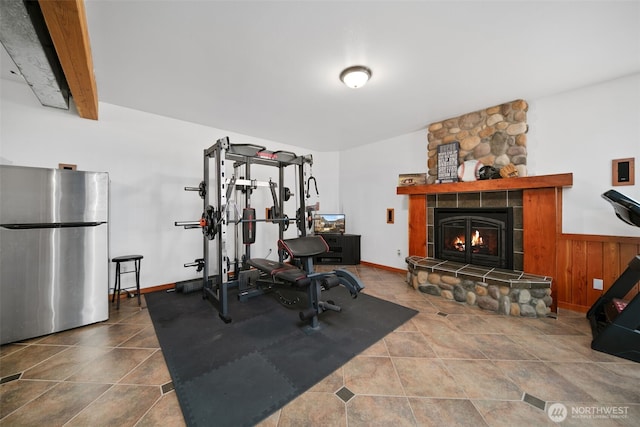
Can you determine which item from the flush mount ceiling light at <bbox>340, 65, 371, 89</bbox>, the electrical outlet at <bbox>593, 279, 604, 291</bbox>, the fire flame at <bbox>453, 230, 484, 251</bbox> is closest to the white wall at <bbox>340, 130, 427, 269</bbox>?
the fire flame at <bbox>453, 230, 484, 251</bbox>

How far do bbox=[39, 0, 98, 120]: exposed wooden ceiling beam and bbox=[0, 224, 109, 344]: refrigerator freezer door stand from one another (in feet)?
4.64

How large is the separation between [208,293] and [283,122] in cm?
284

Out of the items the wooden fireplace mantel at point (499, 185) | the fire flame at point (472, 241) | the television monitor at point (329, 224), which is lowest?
the fire flame at point (472, 241)

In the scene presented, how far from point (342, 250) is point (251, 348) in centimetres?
322

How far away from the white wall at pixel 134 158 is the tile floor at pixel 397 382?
1.30 metres

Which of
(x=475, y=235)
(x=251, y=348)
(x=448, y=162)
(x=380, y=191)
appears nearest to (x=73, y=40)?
(x=251, y=348)

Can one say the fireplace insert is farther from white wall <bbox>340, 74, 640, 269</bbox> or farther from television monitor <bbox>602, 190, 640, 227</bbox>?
television monitor <bbox>602, 190, 640, 227</bbox>

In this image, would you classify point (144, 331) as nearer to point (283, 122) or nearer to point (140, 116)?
point (140, 116)

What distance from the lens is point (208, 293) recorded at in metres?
3.11

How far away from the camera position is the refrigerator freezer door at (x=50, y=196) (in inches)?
83.4

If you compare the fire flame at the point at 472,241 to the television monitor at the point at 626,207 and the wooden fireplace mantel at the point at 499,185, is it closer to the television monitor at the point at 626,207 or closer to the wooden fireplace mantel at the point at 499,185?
the wooden fireplace mantel at the point at 499,185

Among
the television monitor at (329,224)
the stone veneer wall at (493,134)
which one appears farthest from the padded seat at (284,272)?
the stone veneer wall at (493,134)

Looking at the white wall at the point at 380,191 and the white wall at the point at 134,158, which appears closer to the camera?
the white wall at the point at 134,158

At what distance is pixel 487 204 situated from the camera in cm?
331
